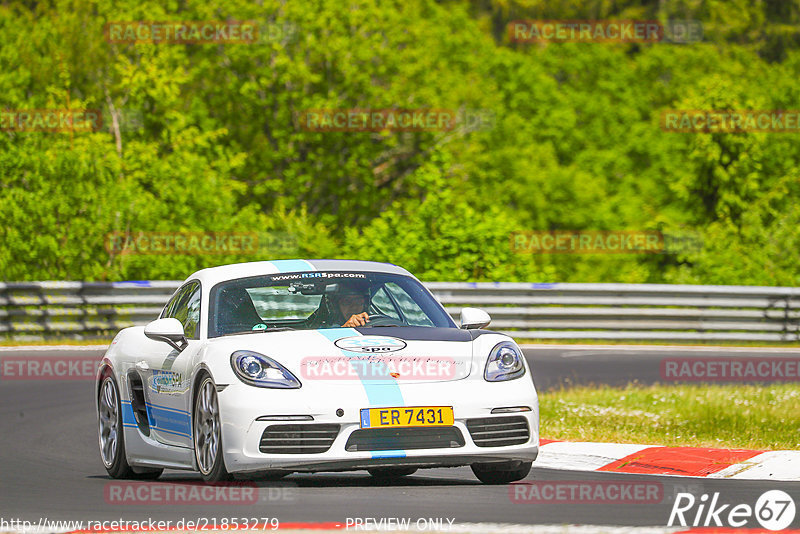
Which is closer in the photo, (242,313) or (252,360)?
(252,360)

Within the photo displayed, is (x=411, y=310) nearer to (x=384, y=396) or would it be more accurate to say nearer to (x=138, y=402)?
(x=384, y=396)

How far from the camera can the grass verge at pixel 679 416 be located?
10.9 m

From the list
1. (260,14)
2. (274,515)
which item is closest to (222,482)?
(274,515)

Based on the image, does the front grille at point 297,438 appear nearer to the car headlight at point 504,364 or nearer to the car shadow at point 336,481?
the car shadow at point 336,481

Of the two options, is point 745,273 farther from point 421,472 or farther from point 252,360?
point 252,360

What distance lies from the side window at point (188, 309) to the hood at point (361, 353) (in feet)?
2.11

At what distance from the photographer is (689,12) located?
6431cm

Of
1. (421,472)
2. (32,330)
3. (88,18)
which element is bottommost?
(32,330)

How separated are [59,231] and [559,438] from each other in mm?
13983

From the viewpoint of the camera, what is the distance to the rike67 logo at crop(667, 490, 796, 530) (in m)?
6.93

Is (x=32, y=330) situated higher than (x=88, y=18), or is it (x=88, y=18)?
(x=88, y=18)

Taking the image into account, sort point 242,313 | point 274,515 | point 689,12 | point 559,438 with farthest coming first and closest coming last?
point 689,12, point 559,438, point 242,313, point 274,515

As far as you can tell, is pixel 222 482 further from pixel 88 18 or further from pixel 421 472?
pixel 88 18

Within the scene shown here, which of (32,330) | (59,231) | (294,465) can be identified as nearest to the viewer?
(294,465)
